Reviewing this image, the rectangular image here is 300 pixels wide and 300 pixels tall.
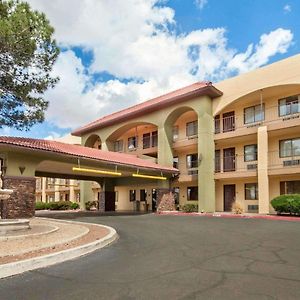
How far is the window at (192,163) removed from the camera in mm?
33406

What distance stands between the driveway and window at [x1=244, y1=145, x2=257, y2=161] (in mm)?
18903

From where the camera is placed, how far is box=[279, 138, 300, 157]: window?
27.4 meters

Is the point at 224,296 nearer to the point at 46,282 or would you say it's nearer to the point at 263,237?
the point at 46,282

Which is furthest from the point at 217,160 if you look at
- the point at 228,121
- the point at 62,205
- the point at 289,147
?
the point at 62,205

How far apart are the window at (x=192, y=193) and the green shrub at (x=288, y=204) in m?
9.64

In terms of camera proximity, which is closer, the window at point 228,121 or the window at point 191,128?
the window at point 228,121

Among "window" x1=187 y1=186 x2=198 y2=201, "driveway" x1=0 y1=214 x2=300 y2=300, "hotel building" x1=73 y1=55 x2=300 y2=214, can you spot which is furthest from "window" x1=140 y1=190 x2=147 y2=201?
"driveway" x1=0 y1=214 x2=300 y2=300

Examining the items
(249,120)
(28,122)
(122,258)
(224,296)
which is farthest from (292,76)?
(224,296)

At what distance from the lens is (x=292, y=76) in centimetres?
2608

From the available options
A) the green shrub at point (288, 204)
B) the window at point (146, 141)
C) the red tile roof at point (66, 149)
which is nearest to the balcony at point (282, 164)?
the green shrub at point (288, 204)

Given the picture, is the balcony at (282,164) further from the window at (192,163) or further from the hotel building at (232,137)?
the window at (192,163)

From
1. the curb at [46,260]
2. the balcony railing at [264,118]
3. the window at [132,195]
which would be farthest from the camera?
the window at [132,195]

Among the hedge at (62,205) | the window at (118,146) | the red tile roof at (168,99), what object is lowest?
the hedge at (62,205)

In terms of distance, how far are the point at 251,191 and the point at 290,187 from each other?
10.7 ft
